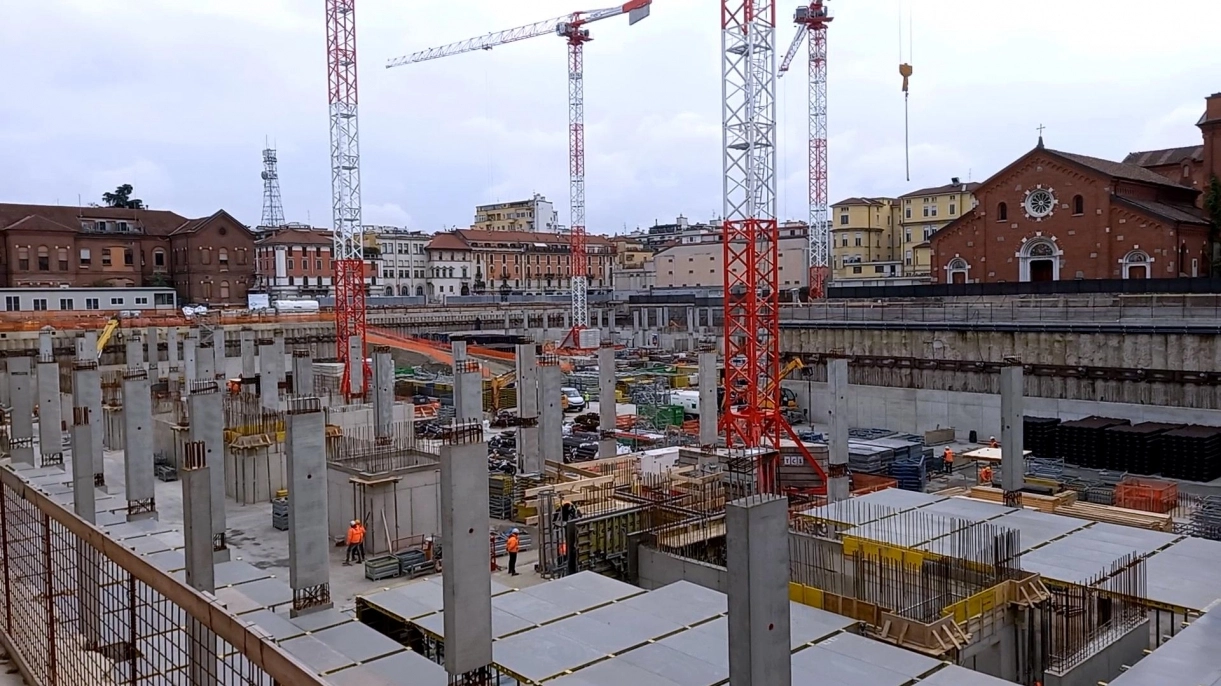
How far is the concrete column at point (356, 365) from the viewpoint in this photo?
107 ft

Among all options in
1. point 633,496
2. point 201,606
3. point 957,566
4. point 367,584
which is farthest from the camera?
point 633,496

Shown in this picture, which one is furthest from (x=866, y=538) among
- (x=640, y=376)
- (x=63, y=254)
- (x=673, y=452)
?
(x=63, y=254)

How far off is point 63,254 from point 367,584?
2016 inches

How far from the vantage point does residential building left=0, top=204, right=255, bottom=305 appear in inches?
2143

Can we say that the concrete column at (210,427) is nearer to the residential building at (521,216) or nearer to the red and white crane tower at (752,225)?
the red and white crane tower at (752,225)

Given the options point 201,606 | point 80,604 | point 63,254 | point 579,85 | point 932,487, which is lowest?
point 932,487

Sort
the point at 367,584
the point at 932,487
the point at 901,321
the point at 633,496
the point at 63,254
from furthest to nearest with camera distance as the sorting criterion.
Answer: the point at 63,254
the point at 901,321
the point at 932,487
the point at 633,496
the point at 367,584

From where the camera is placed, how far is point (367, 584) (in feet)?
49.3

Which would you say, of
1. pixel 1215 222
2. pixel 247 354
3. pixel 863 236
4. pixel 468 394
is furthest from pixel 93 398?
pixel 863 236

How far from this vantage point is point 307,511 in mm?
12242

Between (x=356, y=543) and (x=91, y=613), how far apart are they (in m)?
9.42

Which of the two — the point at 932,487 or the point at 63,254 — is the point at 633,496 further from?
the point at 63,254

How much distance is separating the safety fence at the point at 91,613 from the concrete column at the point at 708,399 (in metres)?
17.3

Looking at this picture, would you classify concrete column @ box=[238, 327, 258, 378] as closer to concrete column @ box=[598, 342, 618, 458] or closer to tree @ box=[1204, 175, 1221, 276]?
concrete column @ box=[598, 342, 618, 458]
